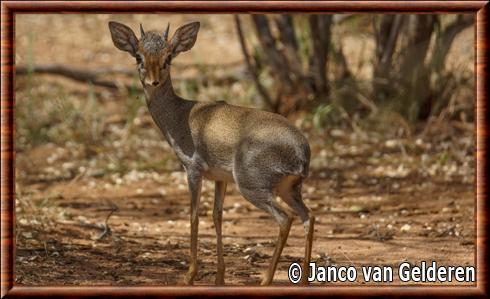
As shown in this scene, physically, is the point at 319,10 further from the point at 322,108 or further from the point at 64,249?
the point at 322,108

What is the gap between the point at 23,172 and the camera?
10.5 m

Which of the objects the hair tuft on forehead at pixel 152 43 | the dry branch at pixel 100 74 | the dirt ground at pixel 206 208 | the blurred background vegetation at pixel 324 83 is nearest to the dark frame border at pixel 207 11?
the hair tuft on forehead at pixel 152 43

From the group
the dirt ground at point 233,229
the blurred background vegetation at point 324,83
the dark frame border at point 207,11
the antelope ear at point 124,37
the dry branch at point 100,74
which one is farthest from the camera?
the dry branch at point 100,74

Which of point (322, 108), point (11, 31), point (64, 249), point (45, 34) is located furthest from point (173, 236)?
point (45, 34)

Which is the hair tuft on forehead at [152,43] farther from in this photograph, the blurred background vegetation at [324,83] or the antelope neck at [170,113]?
→ the blurred background vegetation at [324,83]

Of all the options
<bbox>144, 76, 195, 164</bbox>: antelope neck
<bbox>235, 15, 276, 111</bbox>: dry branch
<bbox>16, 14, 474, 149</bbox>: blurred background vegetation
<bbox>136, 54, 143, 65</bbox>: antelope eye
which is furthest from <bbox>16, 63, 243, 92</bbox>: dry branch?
<bbox>136, 54, 143, 65</bbox>: antelope eye

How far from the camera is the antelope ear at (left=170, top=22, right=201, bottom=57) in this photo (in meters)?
6.23

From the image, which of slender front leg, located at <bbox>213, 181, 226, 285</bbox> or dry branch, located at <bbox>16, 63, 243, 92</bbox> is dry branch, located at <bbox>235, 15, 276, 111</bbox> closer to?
dry branch, located at <bbox>16, 63, 243, 92</bbox>

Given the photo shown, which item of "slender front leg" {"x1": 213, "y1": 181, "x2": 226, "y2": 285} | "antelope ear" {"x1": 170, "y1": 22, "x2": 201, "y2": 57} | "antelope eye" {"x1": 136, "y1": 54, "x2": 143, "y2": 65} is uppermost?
"antelope ear" {"x1": 170, "y1": 22, "x2": 201, "y2": 57}

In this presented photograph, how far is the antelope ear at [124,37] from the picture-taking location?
624 cm

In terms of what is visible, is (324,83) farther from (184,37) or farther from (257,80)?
(184,37)

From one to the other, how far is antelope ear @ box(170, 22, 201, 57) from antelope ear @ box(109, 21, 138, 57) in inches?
9.5

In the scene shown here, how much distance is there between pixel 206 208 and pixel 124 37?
305cm

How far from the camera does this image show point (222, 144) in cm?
605
